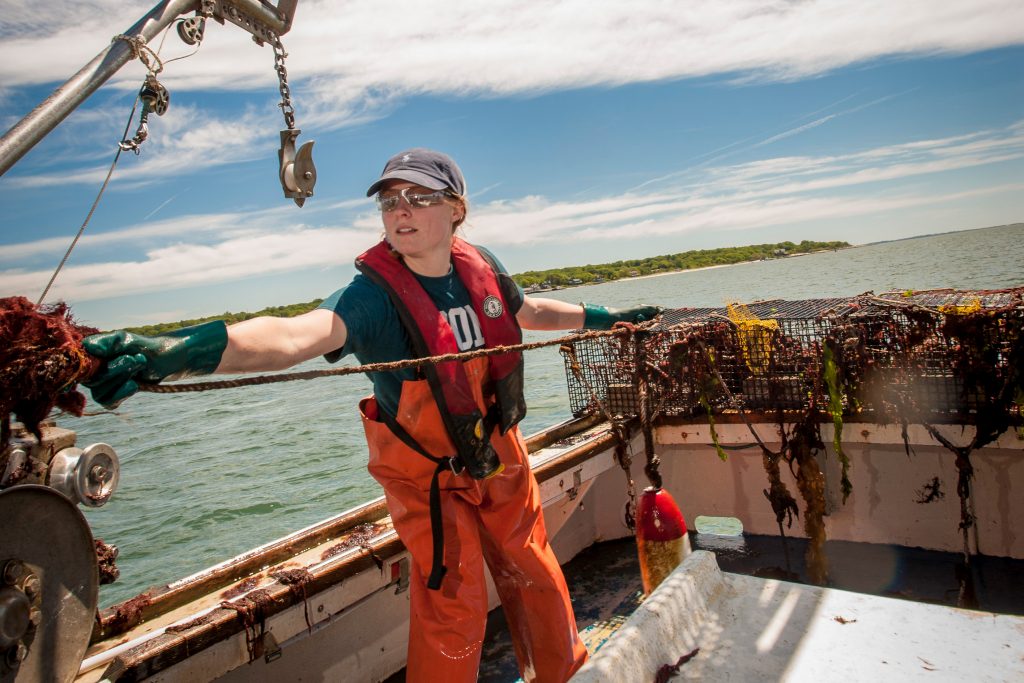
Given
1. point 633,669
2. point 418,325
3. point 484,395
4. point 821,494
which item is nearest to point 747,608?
point 633,669

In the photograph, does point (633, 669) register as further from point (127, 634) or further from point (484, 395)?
point (127, 634)

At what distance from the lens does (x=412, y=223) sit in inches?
91.5

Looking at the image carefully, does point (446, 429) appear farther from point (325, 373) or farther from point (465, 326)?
point (325, 373)

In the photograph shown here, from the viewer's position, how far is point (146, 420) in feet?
76.3

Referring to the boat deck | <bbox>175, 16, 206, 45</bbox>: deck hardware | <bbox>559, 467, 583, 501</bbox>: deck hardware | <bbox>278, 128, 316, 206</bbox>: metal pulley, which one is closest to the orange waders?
the boat deck

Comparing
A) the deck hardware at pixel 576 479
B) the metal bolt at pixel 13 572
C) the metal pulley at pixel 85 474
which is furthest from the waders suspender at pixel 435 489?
the deck hardware at pixel 576 479

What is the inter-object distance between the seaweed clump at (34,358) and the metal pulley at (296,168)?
3.81 meters

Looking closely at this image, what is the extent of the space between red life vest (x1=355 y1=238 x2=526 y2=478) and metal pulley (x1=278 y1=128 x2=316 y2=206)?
9.51 ft

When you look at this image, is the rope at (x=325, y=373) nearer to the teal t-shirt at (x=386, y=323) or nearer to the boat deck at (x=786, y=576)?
the teal t-shirt at (x=386, y=323)

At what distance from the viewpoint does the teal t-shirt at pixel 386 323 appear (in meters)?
2.15

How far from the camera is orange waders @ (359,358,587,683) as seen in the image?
88.8 inches

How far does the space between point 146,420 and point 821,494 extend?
2456 cm

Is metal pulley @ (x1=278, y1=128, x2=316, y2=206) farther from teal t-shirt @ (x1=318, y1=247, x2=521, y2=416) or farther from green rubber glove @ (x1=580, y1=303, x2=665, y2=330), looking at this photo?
teal t-shirt @ (x1=318, y1=247, x2=521, y2=416)

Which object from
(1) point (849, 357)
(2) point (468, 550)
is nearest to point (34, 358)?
(2) point (468, 550)
